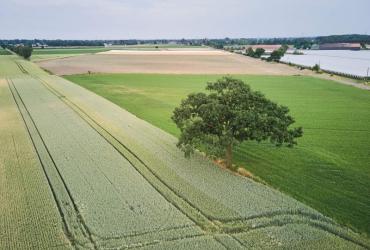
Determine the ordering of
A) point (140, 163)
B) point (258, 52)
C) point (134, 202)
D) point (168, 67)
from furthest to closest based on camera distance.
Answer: point (258, 52) < point (168, 67) < point (140, 163) < point (134, 202)

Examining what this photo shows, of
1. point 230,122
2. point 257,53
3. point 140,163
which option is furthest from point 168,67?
point 230,122

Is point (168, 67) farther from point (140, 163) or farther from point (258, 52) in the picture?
point (140, 163)

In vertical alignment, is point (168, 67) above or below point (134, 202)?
below

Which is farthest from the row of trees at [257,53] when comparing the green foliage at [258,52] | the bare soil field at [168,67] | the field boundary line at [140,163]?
the field boundary line at [140,163]

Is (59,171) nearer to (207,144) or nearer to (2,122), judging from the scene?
(207,144)

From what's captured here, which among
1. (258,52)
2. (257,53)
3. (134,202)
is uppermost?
(134,202)

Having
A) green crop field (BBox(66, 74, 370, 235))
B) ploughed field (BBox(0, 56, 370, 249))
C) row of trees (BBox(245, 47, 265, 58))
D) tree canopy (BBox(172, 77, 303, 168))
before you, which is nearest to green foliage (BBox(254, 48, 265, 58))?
row of trees (BBox(245, 47, 265, 58))
